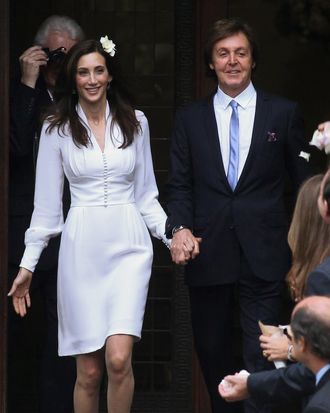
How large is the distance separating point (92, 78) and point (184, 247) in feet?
3.15

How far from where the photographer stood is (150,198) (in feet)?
24.2

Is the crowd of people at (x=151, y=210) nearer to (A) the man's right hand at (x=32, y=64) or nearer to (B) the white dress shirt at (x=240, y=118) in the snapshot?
(B) the white dress shirt at (x=240, y=118)

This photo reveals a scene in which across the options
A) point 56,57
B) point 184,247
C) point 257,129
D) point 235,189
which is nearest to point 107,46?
point 56,57

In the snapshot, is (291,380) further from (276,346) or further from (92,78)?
(92,78)

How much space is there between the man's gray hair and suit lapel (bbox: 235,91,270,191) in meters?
A: 1.15

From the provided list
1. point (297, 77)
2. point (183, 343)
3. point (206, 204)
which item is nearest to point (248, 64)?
point (206, 204)

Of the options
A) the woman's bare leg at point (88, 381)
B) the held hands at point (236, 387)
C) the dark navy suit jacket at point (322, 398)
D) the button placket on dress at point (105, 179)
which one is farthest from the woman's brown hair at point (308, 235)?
the woman's bare leg at point (88, 381)

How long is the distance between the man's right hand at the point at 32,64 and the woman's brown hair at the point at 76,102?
1.07 ft

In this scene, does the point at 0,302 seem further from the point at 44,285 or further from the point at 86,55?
the point at 86,55

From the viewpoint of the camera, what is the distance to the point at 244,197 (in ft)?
23.3

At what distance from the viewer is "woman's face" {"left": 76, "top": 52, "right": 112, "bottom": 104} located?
23.7 ft

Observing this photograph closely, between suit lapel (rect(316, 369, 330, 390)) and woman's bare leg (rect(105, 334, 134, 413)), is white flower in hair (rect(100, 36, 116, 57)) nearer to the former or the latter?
woman's bare leg (rect(105, 334, 134, 413))

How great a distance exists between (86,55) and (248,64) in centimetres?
77

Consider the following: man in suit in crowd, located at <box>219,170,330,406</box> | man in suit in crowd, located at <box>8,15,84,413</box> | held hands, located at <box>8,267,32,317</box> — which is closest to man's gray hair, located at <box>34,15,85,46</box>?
man in suit in crowd, located at <box>8,15,84,413</box>
